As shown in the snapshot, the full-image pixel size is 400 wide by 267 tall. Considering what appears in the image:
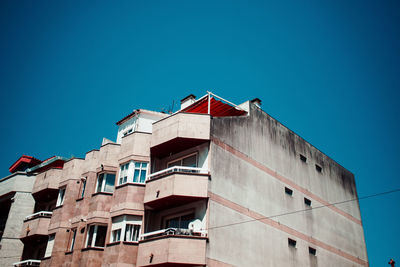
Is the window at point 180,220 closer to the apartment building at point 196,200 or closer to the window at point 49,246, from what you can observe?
the apartment building at point 196,200

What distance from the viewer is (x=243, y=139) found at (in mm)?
27828

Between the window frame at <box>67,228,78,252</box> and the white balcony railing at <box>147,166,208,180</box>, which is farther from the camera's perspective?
the window frame at <box>67,228,78,252</box>

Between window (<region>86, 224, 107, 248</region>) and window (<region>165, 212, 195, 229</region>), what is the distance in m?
4.71

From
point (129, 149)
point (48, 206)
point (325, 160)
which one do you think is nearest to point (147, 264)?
point (129, 149)

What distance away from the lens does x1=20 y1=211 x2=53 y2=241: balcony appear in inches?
1223

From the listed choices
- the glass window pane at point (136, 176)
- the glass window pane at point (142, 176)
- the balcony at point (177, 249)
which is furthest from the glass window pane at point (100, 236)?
the balcony at point (177, 249)

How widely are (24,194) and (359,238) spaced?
3019cm

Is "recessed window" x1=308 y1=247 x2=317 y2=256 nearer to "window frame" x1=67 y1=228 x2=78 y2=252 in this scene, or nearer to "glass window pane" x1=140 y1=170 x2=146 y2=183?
"glass window pane" x1=140 y1=170 x2=146 y2=183

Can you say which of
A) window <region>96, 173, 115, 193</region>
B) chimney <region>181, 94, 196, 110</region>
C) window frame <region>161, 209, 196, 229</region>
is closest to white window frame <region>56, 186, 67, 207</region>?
window <region>96, 173, 115, 193</region>

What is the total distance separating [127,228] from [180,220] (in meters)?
3.43

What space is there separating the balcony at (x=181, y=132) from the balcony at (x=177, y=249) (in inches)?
224

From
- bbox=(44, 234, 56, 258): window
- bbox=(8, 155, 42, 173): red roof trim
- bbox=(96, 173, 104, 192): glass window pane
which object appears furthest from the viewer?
bbox=(8, 155, 42, 173): red roof trim

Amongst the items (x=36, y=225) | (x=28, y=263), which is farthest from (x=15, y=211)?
(x=28, y=263)

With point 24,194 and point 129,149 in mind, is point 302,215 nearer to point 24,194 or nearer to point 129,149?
point 129,149
